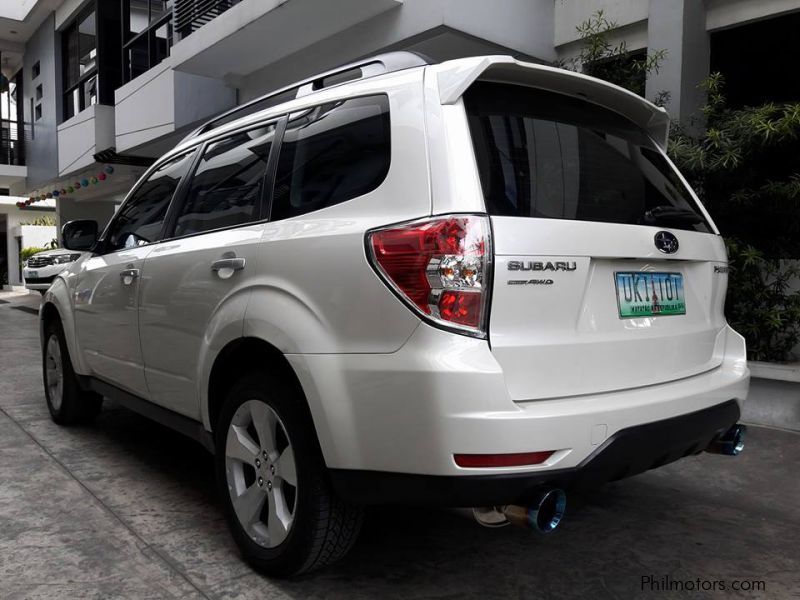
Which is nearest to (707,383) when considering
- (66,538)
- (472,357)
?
(472,357)

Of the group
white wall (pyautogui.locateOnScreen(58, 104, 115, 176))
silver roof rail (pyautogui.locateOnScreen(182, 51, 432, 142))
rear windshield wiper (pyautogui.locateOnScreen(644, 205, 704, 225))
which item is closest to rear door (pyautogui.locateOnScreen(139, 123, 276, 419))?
silver roof rail (pyautogui.locateOnScreen(182, 51, 432, 142))

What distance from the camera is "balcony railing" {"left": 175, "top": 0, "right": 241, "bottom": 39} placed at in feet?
31.9

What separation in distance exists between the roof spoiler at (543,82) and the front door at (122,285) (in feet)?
5.75

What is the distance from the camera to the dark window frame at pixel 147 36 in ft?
40.0

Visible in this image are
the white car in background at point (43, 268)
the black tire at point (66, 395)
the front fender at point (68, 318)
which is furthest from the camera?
the white car in background at point (43, 268)

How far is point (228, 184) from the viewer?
121 inches

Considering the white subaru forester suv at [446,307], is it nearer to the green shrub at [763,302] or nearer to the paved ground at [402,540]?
the paved ground at [402,540]

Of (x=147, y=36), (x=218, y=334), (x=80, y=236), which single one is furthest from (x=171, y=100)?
(x=218, y=334)

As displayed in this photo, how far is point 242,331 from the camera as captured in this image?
8.42 ft

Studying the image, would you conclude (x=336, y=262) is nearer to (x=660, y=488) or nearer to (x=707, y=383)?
(x=707, y=383)

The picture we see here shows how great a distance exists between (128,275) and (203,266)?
0.88 meters

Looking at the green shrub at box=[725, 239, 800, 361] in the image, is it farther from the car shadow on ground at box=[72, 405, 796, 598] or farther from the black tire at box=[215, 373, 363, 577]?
the black tire at box=[215, 373, 363, 577]

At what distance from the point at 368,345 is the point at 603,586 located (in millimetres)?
1357

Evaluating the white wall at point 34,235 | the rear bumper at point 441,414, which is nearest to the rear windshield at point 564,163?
the rear bumper at point 441,414
